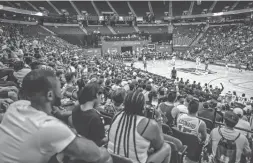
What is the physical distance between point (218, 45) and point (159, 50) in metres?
11.1

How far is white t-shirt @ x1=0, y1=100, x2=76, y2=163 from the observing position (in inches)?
58.8

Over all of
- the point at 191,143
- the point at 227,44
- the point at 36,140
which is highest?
the point at 227,44

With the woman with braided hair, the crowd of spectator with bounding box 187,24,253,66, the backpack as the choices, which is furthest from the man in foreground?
the crowd of spectator with bounding box 187,24,253,66

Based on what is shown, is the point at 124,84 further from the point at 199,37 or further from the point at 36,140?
the point at 199,37

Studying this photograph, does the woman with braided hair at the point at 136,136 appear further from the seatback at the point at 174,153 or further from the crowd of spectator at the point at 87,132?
the seatback at the point at 174,153

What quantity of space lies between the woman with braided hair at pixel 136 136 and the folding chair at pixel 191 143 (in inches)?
56.7

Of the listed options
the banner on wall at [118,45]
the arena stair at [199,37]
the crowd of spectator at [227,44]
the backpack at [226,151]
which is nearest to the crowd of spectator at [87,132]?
the backpack at [226,151]

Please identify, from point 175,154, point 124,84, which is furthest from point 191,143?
point 124,84

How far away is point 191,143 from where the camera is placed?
154 inches

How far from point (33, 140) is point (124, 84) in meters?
8.90

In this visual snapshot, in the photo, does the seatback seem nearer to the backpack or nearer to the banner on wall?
the backpack

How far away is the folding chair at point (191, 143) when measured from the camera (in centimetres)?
386

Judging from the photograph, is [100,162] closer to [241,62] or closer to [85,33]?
[241,62]

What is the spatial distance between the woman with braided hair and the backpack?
4.54ft
